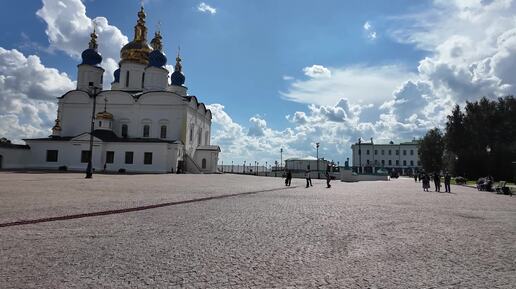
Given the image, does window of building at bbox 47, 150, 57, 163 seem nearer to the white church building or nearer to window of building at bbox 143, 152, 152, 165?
the white church building

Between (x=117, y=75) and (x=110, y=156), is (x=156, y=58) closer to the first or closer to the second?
(x=117, y=75)

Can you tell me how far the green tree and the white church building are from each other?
135ft

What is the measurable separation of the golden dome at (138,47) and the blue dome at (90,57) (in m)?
3.73

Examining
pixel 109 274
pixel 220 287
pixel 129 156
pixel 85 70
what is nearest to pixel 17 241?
pixel 109 274

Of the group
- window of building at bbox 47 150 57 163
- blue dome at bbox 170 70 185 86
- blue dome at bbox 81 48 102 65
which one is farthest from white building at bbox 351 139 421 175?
window of building at bbox 47 150 57 163

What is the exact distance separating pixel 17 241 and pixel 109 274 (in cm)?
280

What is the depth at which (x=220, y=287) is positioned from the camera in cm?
450

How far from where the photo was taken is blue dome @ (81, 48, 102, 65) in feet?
201

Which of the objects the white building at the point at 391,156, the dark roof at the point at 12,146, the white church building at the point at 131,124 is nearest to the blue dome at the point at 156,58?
the white church building at the point at 131,124

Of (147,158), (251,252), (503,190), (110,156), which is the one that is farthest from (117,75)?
(251,252)

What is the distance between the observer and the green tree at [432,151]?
73438 millimetres

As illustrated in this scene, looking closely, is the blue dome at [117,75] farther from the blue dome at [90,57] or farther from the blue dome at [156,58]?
the blue dome at [156,58]

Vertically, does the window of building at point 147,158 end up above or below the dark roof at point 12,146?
below

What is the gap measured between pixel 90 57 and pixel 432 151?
2457 inches
